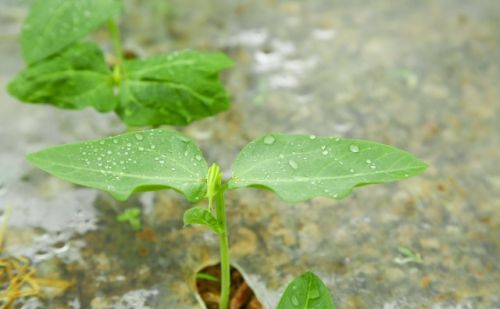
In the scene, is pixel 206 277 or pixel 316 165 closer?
Answer: pixel 316 165

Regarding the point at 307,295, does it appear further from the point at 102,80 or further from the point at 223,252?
the point at 102,80

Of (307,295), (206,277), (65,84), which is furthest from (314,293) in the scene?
(65,84)

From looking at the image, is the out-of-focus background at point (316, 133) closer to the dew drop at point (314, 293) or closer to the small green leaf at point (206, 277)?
the small green leaf at point (206, 277)

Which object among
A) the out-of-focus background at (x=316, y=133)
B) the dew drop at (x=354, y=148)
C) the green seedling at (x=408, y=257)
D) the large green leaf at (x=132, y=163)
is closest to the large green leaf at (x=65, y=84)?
the out-of-focus background at (x=316, y=133)

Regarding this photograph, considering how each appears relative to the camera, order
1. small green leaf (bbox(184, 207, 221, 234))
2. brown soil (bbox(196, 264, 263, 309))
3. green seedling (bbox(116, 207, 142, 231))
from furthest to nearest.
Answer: green seedling (bbox(116, 207, 142, 231)), brown soil (bbox(196, 264, 263, 309)), small green leaf (bbox(184, 207, 221, 234))

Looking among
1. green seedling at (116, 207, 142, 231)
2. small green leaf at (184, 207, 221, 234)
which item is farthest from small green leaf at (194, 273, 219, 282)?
small green leaf at (184, 207, 221, 234)

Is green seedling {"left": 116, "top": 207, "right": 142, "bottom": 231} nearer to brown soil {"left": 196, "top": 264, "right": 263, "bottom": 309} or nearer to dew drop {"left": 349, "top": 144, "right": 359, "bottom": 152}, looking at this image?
brown soil {"left": 196, "top": 264, "right": 263, "bottom": 309}
